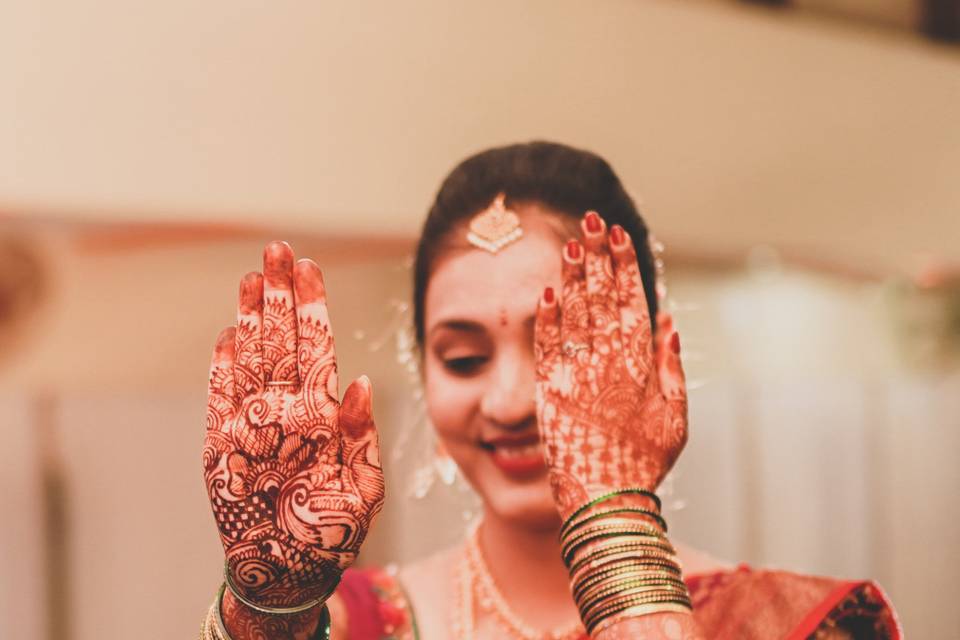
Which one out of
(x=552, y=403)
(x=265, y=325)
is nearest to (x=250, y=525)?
(x=265, y=325)

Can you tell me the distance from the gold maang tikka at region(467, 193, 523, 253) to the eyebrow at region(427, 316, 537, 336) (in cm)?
11

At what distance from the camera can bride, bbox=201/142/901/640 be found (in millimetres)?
1193

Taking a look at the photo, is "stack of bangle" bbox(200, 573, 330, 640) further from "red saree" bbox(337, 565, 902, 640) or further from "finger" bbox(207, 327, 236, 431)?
"red saree" bbox(337, 565, 902, 640)

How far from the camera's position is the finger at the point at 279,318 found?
47.4 inches

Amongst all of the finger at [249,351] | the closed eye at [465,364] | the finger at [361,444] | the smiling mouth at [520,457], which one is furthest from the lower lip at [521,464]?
the finger at [249,351]

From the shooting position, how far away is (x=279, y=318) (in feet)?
4.02

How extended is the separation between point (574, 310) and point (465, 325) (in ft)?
0.86

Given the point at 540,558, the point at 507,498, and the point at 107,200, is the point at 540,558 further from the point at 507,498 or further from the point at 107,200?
the point at 107,200

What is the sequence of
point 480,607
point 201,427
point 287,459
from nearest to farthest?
point 287,459 < point 480,607 < point 201,427

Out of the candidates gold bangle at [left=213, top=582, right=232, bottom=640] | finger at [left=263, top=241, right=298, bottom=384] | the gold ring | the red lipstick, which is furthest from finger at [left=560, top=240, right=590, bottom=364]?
gold bangle at [left=213, top=582, right=232, bottom=640]

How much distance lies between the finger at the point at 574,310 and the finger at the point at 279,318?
0.32m

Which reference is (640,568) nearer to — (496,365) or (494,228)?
(496,365)

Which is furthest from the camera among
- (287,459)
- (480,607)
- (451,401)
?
(480,607)

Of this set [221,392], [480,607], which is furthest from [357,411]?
[480,607]
